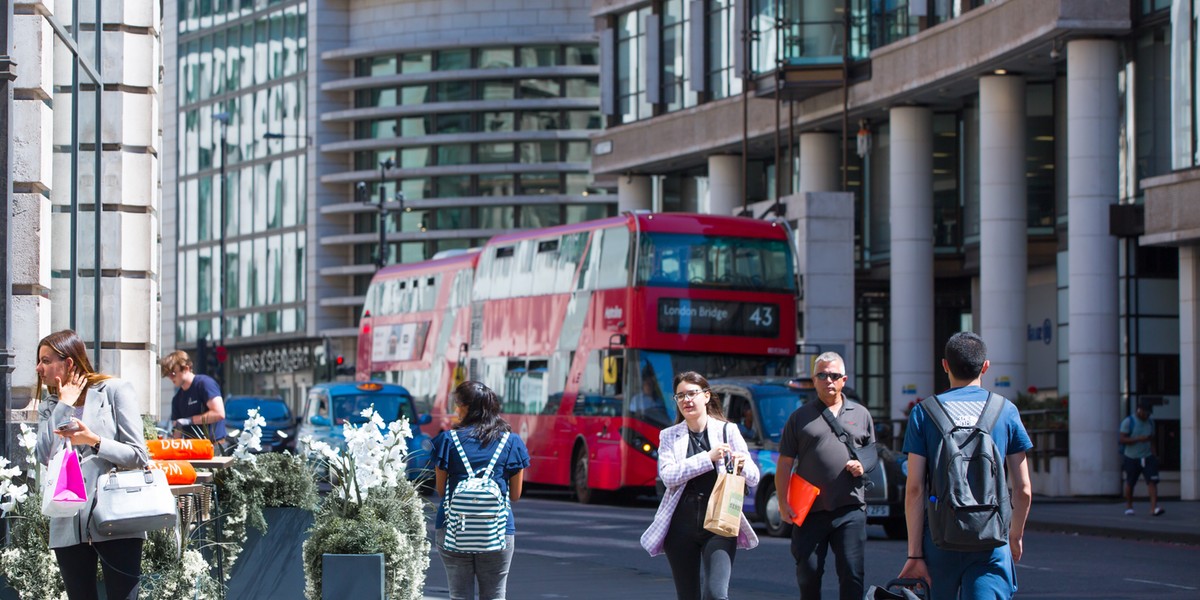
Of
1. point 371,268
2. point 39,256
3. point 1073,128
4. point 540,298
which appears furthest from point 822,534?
point 371,268

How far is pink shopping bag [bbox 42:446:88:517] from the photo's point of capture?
29.2 ft

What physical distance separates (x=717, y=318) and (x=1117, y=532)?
7027mm

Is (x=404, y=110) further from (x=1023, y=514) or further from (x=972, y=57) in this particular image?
(x=1023, y=514)

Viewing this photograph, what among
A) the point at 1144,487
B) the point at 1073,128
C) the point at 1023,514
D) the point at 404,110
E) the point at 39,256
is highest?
the point at 404,110

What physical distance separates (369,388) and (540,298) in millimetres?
3346

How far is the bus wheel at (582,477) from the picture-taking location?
31.9 m

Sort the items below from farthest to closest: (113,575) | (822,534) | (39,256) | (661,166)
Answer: (661,166), (39,256), (822,534), (113,575)

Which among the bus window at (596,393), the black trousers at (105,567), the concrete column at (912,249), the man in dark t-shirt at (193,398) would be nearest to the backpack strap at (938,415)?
the black trousers at (105,567)

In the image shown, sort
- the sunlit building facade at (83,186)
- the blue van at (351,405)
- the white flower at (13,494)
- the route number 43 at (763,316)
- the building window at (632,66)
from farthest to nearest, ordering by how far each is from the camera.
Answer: the building window at (632,66) < the blue van at (351,405) < the route number 43 at (763,316) < the sunlit building facade at (83,186) < the white flower at (13,494)

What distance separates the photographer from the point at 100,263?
1520cm

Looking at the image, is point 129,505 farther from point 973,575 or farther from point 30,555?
point 973,575

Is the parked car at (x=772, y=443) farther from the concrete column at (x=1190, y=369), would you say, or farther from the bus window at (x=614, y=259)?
the concrete column at (x=1190, y=369)

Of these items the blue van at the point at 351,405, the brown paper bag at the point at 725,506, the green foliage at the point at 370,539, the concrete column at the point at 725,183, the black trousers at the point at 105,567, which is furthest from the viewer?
the concrete column at the point at 725,183

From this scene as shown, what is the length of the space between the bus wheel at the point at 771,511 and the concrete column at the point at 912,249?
58.1 ft
